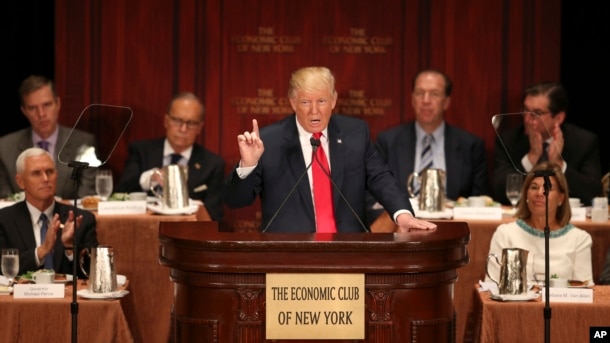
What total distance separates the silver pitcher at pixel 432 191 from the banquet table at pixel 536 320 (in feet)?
6.48

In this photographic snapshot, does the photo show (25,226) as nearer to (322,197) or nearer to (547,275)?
(322,197)

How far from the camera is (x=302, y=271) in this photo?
4.79 m

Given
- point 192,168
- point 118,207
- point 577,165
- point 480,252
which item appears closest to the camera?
point 480,252

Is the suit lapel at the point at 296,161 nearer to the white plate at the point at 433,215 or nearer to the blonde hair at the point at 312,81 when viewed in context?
the blonde hair at the point at 312,81

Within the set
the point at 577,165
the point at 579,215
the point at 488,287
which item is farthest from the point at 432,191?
the point at 488,287

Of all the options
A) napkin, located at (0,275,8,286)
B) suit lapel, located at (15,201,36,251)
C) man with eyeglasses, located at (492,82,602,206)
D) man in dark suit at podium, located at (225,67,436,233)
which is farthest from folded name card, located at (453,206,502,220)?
napkin, located at (0,275,8,286)

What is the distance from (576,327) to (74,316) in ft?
7.51

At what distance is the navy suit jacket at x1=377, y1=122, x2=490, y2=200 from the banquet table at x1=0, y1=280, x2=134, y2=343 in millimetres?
3180

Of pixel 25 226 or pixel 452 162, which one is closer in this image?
pixel 25 226

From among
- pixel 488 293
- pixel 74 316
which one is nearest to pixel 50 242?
pixel 74 316

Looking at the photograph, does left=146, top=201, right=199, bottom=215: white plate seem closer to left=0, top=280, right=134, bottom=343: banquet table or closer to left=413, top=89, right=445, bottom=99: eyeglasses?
left=0, top=280, right=134, bottom=343: banquet table

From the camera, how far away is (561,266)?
673 centimetres

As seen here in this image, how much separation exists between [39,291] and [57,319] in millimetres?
165

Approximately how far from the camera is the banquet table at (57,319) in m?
5.82
